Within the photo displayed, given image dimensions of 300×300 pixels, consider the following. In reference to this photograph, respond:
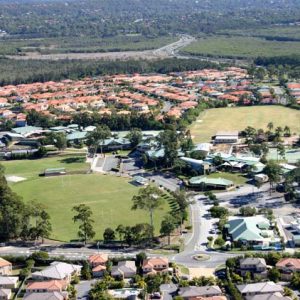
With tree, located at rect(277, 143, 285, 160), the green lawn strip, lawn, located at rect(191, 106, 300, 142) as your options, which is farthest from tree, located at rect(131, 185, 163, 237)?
lawn, located at rect(191, 106, 300, 142)

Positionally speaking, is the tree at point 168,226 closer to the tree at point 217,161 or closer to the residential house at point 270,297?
the residential house at point 270,297

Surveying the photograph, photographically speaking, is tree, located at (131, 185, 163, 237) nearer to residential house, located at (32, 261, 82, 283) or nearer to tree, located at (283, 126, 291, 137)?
residential house, located at (32, 261, 82, 283)

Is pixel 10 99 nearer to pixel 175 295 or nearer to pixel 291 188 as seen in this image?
pixel 291 188

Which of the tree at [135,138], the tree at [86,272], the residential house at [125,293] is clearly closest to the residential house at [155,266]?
the residential house at [125,293]

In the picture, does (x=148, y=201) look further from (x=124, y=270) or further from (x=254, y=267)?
(x=254, y=267)

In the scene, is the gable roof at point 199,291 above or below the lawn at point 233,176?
above

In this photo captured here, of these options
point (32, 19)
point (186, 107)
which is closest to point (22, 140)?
point (186, 107)

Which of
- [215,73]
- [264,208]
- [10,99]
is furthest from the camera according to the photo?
[215,73]
